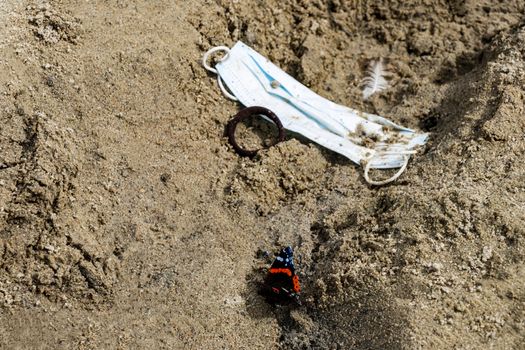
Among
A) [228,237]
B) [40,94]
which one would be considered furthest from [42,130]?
[228,237]

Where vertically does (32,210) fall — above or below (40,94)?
below

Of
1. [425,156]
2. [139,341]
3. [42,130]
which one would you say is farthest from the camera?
[425,156]

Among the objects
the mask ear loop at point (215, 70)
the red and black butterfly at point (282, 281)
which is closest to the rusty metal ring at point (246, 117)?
the mask ear loop at point (215, 70)

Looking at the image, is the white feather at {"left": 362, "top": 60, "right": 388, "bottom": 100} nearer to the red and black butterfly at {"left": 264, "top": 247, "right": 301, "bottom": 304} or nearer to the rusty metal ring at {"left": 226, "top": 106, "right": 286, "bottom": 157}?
the rusty metal ring at {"left": 226, "top": 106, "right": 286, "bottom": 157}

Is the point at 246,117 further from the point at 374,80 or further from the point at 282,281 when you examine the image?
the point at 282,281

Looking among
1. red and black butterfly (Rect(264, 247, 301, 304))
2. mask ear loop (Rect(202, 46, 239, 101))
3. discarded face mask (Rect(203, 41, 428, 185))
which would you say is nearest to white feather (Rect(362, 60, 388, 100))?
discarded face mask (Rect(203, 41, 428, 185))

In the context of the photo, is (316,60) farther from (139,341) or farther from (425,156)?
(139,341)
